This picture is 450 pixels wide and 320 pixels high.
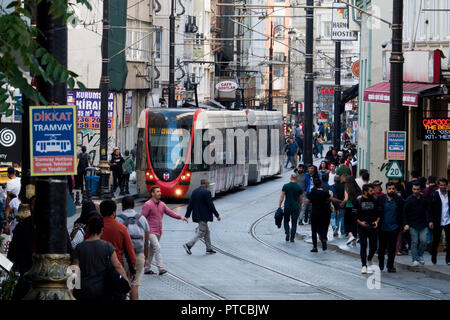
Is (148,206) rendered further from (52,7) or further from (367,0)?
(367,0)

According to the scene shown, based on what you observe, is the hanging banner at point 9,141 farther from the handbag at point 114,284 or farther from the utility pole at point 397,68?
the handbag at point 114,284

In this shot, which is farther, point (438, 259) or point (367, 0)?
point (367, 0)

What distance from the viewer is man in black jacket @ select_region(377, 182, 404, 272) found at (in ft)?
62.6

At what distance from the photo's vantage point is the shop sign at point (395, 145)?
2114 centimetres

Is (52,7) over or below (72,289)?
over

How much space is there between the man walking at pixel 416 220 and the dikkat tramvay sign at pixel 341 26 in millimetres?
23845

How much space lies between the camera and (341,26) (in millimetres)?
43906

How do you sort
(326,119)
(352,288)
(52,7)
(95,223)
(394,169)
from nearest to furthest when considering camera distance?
(52,7), (95,223), (352,288), (394,169), (326,119)

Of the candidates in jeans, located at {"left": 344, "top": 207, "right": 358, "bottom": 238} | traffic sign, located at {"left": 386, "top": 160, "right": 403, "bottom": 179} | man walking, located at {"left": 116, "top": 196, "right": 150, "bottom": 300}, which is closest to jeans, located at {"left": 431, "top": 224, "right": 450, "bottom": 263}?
traffic sign, located at {"left": 386, "top": 160, "right": 403, "bottom": 179}

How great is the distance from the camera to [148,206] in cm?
1820

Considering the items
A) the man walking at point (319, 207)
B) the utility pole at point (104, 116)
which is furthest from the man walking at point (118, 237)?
the utility pole at point (104, 116)

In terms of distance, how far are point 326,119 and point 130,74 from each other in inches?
2063

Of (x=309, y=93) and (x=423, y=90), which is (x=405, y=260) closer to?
(x=423, y=90)
